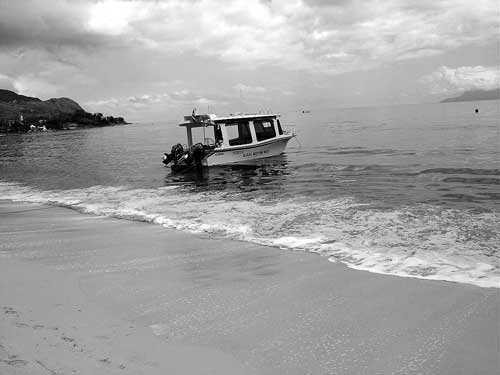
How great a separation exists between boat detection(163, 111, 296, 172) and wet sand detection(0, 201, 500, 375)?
17982mm

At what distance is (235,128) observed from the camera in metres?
27.8

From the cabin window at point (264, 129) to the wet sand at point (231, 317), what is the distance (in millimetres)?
21543

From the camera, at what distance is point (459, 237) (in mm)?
8391

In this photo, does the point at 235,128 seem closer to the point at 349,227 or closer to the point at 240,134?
the point at 240,134

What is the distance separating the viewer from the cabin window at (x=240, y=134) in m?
27.4

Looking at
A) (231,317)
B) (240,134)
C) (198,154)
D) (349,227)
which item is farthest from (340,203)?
(240,134)

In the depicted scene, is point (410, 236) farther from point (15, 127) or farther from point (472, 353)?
point (15, 127)

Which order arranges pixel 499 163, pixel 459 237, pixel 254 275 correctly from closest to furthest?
pixel 254 275 < pixel 459 237 < pixel 499 163

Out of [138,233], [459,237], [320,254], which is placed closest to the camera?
[320,254]

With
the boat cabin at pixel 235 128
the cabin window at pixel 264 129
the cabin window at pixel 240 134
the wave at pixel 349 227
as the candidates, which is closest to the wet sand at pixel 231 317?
the wave at pixel 349 227

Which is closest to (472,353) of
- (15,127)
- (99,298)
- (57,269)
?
(99,298)

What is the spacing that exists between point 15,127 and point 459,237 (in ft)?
735

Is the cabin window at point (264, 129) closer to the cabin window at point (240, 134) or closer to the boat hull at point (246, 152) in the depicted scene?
the boat hull at point (246, 152)

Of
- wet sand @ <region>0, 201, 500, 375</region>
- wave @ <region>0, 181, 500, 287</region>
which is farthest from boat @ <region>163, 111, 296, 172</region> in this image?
wet sand @ <region>0, 201, 500, 375</region>
